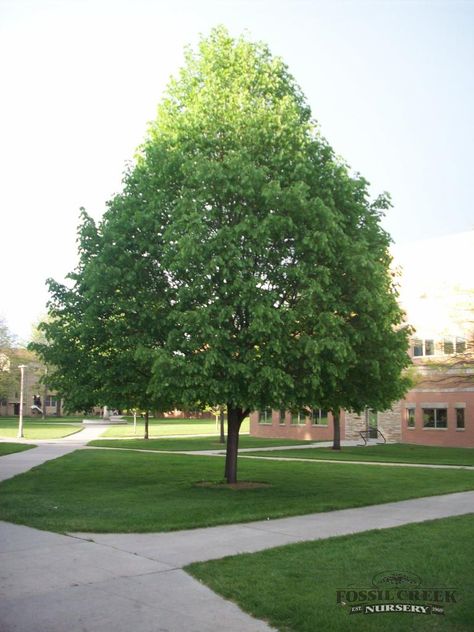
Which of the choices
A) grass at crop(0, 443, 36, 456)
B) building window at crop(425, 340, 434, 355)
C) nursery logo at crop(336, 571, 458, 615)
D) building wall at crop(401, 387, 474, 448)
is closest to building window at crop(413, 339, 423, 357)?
building window at crop(425, 340, 434, 355)

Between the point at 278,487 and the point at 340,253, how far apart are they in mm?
6705

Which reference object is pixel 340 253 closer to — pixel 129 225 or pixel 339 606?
pixel 129 225

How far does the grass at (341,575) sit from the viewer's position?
654 cm

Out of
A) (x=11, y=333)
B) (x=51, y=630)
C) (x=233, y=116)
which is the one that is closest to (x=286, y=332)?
(x=233, y=116)

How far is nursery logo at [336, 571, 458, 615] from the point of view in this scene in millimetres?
6938

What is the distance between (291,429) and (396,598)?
153 feet

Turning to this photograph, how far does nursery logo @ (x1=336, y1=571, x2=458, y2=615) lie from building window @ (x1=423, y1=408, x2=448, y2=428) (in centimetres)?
3784

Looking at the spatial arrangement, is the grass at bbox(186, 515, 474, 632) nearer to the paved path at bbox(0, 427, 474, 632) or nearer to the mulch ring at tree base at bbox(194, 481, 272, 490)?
the paved path at bbox(0, 427, 474, 632)

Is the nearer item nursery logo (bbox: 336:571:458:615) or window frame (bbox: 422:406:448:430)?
nursery logo (bbox: 336:571:458:615)

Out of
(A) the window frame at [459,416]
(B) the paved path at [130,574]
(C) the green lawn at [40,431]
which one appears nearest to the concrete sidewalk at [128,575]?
(B) the paved path at [130,574]

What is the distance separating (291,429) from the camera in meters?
53.7

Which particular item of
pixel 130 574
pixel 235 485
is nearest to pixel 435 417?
pixel 235 485

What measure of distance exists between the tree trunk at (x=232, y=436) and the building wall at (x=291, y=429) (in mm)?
31243

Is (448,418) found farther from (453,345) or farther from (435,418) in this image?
(453,345)
